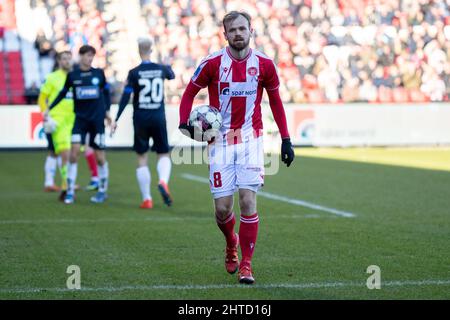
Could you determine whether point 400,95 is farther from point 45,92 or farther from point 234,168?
point 234,168

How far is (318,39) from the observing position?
28312 millimetres

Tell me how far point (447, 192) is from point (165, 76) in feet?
15.5

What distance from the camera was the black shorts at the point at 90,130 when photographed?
12875 millimetres

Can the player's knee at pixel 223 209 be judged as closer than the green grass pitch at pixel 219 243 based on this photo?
No

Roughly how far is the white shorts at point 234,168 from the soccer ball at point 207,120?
17 cm

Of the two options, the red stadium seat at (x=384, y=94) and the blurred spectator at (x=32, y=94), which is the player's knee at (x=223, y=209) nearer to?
the blurred spectator at (x=32, y=94)

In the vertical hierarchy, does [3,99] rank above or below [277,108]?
below

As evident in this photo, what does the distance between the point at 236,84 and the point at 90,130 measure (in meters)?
6.27

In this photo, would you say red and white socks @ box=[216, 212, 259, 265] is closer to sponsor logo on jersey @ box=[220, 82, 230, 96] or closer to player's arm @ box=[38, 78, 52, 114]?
sponsor logo on jersey @ box=[220, 82, 230, 96]

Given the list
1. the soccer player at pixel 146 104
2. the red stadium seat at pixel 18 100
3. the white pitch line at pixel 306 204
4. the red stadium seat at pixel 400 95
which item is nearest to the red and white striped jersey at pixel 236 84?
the white pitch line at pixel 306 204

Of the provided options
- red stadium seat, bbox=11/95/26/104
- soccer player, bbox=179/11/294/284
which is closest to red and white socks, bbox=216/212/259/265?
soccer player, bbox=179/11/294/284

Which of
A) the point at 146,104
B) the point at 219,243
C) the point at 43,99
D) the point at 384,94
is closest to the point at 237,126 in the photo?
the point at 219,243

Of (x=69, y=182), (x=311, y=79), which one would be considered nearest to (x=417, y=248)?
(x=69, y=182)

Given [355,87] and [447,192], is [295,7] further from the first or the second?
[447,192]
